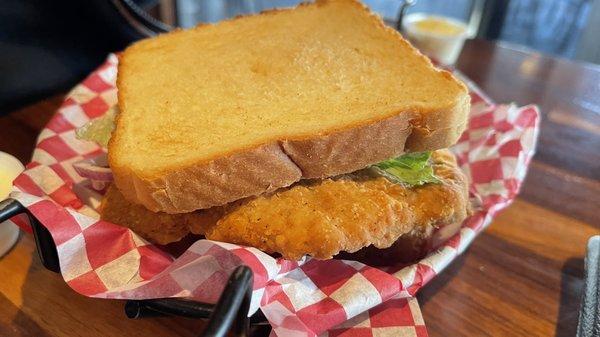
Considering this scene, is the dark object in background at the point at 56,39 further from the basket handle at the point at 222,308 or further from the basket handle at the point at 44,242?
the basket handle at the point at 222,308

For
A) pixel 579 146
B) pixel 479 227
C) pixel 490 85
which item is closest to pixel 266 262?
pixel 479 227

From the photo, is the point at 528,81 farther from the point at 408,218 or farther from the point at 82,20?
the point at 82,20

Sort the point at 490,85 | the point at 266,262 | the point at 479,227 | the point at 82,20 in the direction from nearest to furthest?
1. the point at 266,262
2. the point at 479,227
3. the point at 82,20
4. the point at 490,85

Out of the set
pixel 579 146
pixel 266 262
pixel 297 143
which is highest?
pixel 297 143

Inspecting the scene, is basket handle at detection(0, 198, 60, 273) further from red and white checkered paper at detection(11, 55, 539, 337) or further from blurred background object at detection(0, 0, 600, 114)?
blurred background object at detection(0, 0, 600, 114)

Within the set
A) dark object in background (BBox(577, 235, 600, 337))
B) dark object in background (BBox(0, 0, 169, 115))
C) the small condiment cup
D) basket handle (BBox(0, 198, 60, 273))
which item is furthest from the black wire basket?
the small condiment cup

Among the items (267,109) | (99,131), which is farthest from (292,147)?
(99,131)
